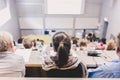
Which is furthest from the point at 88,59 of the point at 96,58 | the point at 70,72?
the point at 70,72

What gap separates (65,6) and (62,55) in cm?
420

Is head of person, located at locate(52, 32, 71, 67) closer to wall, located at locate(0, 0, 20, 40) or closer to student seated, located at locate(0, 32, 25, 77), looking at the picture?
student seated, located at locate(0, 32, 25, 77)

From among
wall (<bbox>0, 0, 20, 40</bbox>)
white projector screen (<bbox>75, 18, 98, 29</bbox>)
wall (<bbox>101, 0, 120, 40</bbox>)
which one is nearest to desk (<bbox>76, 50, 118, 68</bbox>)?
wall (<bbox>101, 0, 120, 40</bbox>)

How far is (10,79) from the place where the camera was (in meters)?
0.63

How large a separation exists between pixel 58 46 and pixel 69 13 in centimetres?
416

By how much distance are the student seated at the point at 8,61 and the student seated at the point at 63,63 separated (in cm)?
22

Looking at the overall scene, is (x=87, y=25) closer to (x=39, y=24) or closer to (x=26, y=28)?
(x=39, y=24)

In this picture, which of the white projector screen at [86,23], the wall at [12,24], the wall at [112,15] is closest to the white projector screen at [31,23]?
the wall at [12,24]

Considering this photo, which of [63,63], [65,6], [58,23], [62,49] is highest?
[65,6]

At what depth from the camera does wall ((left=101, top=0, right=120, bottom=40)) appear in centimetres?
389

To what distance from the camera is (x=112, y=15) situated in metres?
4.28

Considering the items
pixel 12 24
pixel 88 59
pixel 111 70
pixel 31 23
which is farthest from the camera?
pixel 31 23

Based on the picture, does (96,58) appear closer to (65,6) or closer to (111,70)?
(111,70)

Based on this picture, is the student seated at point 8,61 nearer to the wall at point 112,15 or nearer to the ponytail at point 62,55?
the ponytail at point 62,55
